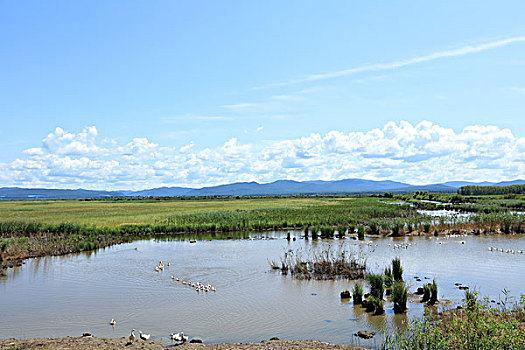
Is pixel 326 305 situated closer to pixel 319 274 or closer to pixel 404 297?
pixel 404 297

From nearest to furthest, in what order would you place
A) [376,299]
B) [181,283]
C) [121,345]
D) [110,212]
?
[121,345] < [376,299] < [181,283] < [110,212]

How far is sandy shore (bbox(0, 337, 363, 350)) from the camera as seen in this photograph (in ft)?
34.7

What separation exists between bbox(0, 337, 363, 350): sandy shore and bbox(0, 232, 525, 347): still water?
2.91ft

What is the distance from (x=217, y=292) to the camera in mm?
17359

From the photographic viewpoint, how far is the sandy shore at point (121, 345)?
34.7 ft

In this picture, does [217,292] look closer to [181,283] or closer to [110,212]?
[181,283]

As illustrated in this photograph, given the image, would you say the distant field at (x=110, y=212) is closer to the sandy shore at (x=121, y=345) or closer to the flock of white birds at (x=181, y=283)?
the flock of white birds at (x=181, y=283)

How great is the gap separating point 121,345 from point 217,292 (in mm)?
6703

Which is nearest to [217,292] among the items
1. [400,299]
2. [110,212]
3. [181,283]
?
[181,283]

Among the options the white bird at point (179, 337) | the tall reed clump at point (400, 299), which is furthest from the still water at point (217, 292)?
the white bird at point (179, 337)

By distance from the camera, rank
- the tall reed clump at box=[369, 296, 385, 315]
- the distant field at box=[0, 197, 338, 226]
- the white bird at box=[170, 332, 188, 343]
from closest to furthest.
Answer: the white bird at box=[170, 332, 188, 343] < the tall reed clump at box=[369, 296, 385, 315] < the distant field at box=[0, 197, 338, 226]

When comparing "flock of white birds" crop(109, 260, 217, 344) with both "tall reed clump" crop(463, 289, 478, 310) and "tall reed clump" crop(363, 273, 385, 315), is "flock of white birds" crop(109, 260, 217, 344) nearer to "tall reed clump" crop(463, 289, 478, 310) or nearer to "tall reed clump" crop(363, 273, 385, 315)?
"tall reed clump" crop(363, 273, 385, 315)

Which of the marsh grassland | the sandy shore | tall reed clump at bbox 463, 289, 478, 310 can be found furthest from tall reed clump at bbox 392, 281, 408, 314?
the sandy shore

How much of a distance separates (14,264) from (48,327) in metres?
13.0
